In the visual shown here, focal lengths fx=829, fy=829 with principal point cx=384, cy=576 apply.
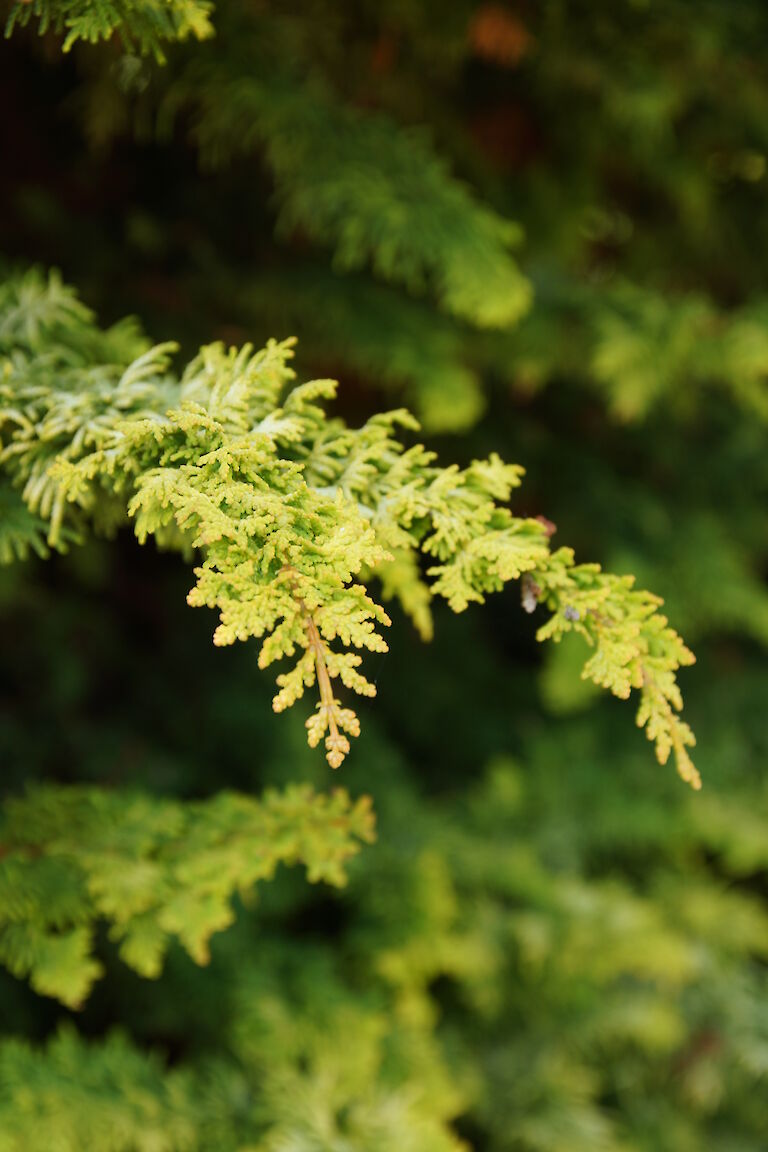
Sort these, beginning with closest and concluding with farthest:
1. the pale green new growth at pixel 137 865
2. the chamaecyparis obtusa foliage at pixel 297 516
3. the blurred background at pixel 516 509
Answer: the chamaecyparis obtusa foliage at pixel 297 516 → the pale green new growth at pixel 137 865 → the blurred background at pixel 516 509

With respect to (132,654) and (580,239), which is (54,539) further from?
(580,239)

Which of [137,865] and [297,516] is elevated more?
[297,516]

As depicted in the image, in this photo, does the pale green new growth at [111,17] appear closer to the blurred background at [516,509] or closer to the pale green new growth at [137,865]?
the blurred background at [516,509]

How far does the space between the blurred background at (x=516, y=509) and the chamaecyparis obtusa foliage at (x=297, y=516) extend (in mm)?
624

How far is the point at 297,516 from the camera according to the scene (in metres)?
0.64

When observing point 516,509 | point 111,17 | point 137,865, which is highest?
point 516,509

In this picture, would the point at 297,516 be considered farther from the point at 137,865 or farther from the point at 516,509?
the point at 516,509

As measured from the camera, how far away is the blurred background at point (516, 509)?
1.40 m

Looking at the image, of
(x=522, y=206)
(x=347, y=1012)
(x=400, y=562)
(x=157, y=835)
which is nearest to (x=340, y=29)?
(x=522, y=206)

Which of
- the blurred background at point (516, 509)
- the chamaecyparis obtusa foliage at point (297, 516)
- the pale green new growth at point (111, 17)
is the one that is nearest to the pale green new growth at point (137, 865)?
the chamaecyparis obtusa foliage at point (297, 516)

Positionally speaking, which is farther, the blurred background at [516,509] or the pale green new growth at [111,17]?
the blurred background at [516,509]

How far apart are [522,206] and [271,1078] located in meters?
1.92

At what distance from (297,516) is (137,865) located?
0.59 metres

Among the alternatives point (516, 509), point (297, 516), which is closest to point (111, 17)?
point (297, 516)
